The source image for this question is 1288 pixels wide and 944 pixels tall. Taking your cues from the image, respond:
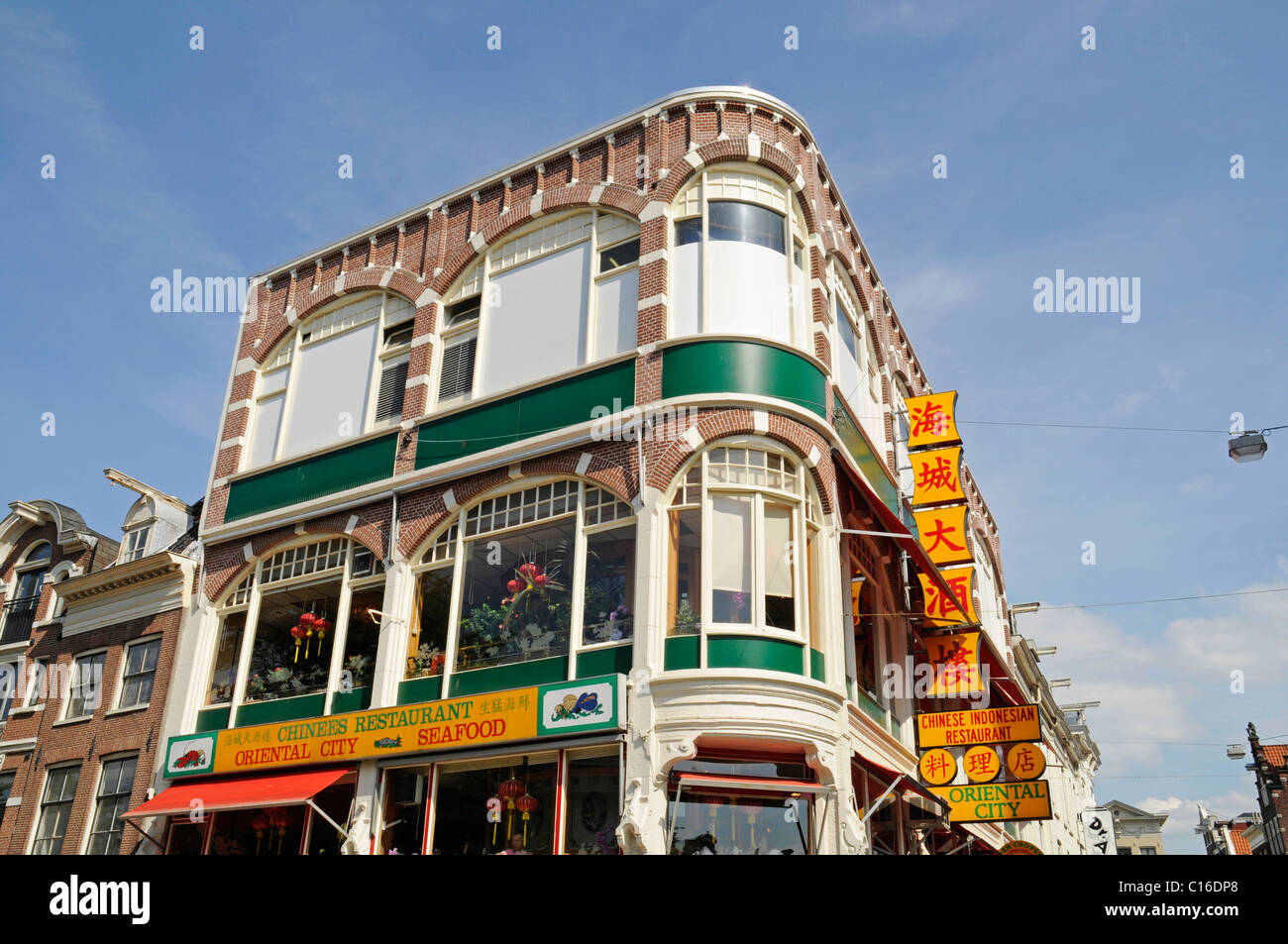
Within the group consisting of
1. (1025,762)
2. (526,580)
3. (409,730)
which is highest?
(526,580)

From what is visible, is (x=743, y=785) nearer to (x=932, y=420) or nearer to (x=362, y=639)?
(x=362, y=639)

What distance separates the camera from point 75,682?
81.7 ft

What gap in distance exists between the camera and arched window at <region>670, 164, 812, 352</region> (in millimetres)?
18625

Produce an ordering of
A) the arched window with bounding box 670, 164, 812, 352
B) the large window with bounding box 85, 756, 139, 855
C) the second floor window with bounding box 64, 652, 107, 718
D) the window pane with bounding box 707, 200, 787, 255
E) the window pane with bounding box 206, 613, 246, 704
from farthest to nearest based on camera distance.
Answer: the second floor window with bounding box 64, 652, 107, 718 → the window pane with bounding box 206, 613, 246, 704 → the large window with bounding box 85, 756, 139, 855 → the window pane with bounding box 707, 200, 787, 255 → the arched window with bounding box 670, 164, 812, 352

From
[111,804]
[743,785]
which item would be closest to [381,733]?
[743,785]

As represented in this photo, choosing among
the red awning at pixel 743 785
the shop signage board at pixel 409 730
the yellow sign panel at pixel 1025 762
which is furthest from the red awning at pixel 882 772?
the shop signage board at pixel 409 730

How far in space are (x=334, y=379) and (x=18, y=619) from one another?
40.4ft

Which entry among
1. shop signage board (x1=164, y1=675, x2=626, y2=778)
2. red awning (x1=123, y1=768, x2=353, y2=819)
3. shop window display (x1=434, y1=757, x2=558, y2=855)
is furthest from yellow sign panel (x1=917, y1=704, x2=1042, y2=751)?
red awning (x1=123, y1=768, x2=353, y2=819)

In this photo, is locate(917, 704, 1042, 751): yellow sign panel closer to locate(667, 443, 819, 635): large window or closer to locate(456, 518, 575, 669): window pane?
locate(667, 443, 819, 635): large window

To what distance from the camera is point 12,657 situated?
88.0 feet

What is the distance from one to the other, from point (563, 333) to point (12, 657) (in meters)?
18.0

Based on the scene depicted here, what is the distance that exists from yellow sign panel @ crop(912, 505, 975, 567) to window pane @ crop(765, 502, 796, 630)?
769 cm

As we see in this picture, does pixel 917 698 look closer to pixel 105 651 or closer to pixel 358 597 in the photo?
pixel 358 597
